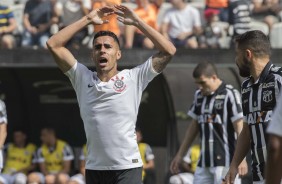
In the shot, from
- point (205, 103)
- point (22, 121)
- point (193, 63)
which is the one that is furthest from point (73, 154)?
point (205, 103)

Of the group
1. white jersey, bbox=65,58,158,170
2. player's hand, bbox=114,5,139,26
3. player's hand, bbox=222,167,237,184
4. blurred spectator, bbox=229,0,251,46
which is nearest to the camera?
white jersey, bbox=65,58,158,170

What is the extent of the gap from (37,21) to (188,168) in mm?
3784

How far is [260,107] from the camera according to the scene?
22.2ft

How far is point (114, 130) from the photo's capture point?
698 centimetres

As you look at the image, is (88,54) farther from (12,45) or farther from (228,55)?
(228,55)

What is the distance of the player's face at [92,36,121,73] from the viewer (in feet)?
23.4

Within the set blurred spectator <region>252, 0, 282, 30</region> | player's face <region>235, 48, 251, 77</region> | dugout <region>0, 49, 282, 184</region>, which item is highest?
blurred spectator <region>252, 0, 282, 30</region>

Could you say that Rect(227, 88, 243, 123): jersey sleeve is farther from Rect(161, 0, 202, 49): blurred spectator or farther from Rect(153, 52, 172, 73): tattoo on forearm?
Rect(161, 0, 202, 49): blurred spectator

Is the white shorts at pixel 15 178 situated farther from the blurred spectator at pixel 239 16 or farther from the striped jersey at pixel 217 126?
the striped jersey at pixel 217 126

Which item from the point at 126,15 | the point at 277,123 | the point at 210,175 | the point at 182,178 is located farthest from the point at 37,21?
the point at 277,123

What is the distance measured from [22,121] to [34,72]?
3.06 ft

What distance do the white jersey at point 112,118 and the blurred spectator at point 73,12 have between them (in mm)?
7216

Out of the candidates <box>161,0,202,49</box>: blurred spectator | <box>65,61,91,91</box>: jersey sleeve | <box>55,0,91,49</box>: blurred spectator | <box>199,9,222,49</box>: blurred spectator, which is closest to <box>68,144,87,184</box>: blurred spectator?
<box>55,0,91,49</box>: blurred spectator

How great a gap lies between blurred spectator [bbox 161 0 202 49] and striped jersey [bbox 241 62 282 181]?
24.6 ft
